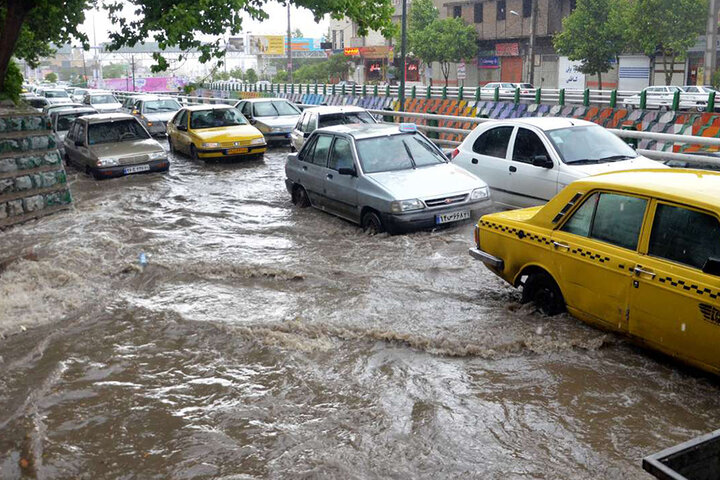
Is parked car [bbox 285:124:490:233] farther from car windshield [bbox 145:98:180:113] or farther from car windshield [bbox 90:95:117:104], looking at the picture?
car windshield [bbox 90:95:117:104]

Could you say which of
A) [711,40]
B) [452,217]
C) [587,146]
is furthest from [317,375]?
[711,40]

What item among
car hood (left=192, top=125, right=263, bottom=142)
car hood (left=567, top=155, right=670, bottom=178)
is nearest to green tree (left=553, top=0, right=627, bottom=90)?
car hood (left=192, top=125, right=263, bottom=142)

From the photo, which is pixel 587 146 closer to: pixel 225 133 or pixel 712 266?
pixel 712 266

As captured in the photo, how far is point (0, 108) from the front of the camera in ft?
40.4

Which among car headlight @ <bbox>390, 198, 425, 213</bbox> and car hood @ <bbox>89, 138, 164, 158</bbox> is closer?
car headlight @ <bbox>390, 198, 425, 213</bbox>

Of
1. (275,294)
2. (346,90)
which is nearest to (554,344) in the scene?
(275,294)

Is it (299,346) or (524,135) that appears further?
(524,135)

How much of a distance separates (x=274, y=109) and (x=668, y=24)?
80.9ft

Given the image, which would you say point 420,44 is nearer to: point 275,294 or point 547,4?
point 547,4

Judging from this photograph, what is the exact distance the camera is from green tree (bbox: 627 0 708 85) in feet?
121

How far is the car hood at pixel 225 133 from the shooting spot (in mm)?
18625

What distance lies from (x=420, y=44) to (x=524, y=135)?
158ft

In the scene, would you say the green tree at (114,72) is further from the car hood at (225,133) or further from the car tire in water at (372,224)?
the car tire in water at (372,224)

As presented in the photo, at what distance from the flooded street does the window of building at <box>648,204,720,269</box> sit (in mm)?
1009
